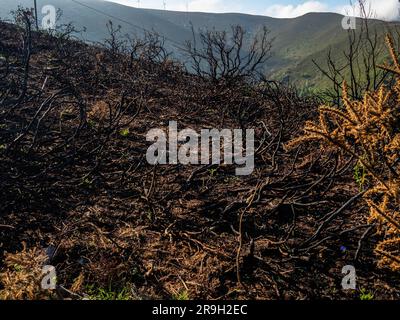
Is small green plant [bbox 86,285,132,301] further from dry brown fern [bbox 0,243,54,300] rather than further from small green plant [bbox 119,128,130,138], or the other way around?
small green plant [bbox 119,128,130,138]

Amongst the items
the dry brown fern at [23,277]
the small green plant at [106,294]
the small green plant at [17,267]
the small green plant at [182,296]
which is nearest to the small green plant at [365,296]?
the small green plant at [182,296]

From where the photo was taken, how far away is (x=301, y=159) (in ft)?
17.2

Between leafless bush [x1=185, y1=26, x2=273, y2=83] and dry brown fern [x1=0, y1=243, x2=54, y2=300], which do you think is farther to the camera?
leafless bush [x1=185, y1=26, x2=273, y2=83]

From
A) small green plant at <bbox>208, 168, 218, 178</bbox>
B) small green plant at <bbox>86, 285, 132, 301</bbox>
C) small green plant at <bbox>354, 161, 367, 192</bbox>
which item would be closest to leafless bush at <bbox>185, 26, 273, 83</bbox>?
small green plant at <bbox>208, 168, 218, 178</bbox>

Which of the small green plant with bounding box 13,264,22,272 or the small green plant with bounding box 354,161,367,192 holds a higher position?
the small green plant with bounding box 354,161,367,192

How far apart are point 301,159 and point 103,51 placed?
7.55 m

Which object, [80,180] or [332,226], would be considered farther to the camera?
[80,180]

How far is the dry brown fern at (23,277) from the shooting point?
8.09 feet

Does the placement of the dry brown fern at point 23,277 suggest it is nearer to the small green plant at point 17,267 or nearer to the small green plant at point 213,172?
the small green plant at point 17,267

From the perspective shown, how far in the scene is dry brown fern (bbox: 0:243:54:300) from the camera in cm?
246

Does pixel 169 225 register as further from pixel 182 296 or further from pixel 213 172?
pixel 213 172

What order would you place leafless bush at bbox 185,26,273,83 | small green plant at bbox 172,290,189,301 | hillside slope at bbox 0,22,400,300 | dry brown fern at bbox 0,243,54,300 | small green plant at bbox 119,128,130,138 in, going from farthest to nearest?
leafless bush at bbox 185,26,273,83 < small green plant at bbox 119,128,130,138 < hillside slope at bbox 0,22,400,300 < small green plant at bbox 172,290,189,301 < dry brown fern at bbox 0,243,54,300
